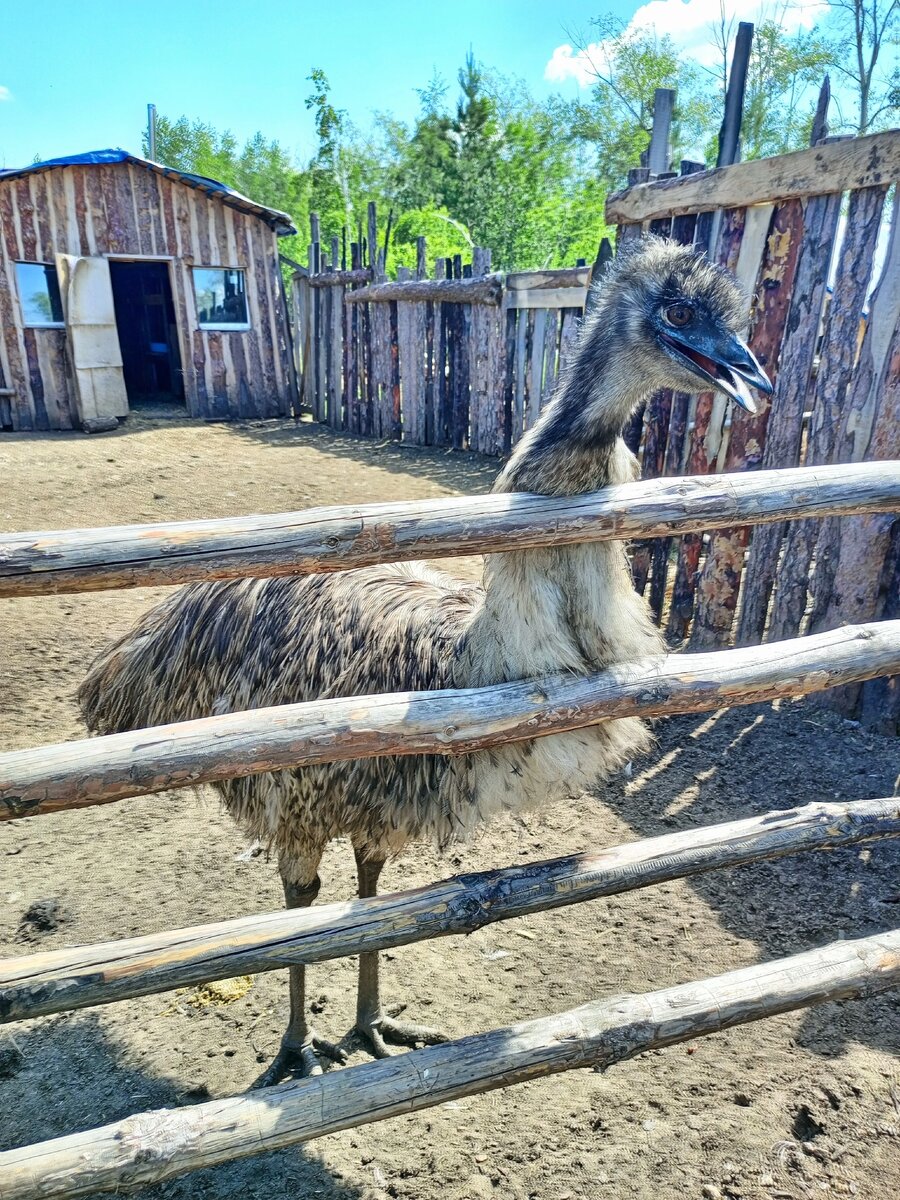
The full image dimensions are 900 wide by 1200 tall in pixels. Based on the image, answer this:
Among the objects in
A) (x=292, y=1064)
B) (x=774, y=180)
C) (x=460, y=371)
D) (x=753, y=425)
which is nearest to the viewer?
(x=292, y=1064)

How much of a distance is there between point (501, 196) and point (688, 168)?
71.9 ft

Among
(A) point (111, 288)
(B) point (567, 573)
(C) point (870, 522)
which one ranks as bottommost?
(C) point (870, 522)

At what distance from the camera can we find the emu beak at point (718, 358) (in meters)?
2.10

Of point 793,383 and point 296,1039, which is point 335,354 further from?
point 296,1039

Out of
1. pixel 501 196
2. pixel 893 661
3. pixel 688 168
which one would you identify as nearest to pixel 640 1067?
pixel 893 661

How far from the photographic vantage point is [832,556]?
4031mm

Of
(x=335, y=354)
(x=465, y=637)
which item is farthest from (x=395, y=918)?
(x=335, y=354)

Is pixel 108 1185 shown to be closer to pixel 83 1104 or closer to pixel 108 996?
pixel 108 996

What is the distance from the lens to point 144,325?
16.9 m

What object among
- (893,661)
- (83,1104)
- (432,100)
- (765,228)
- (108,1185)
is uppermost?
(432,100)

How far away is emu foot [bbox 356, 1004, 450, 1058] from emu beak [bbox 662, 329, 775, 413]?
205 centimetres

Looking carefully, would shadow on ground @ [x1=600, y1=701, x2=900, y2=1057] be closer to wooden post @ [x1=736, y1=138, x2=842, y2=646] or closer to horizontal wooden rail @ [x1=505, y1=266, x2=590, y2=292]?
wooden post @ [x1=736, y1=138, x2=842, y2=646]

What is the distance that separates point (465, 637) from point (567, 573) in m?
0.29

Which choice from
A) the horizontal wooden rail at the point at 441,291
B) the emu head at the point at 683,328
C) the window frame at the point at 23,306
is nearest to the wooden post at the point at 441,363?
the horizontal wooden rail at the point at 441,291
